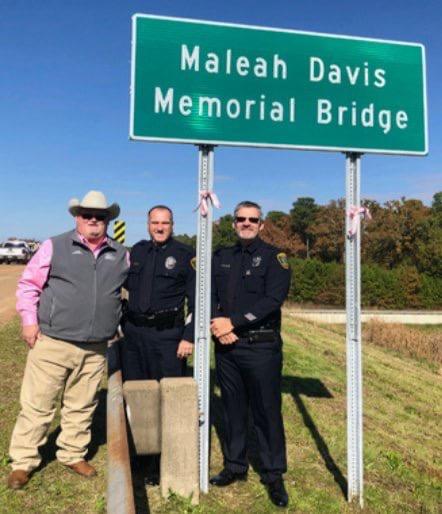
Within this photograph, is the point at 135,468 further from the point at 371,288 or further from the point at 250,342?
the point at 371,288

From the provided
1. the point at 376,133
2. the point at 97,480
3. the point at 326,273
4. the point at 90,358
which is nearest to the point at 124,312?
the point at 90,358

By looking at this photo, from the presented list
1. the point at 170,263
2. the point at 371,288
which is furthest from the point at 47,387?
the point at 371,288

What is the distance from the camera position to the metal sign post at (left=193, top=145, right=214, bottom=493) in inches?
137

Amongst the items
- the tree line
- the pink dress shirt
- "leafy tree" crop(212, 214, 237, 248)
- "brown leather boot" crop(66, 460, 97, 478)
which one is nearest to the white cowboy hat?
the pink dress shirt

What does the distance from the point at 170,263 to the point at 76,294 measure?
76 centimetres

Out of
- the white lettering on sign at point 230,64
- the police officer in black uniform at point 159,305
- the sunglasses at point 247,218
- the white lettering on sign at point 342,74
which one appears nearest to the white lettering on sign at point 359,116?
the white lettering on sign at point 342,74

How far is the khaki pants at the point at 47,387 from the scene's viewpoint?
3578 mm

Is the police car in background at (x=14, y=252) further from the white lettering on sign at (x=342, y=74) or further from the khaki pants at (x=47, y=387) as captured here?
the white lettering on sign at (x=342, y=74)

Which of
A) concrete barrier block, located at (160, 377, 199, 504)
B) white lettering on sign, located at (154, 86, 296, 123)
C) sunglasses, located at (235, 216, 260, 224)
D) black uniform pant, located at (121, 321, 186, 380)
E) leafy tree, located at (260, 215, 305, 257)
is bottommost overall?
concrete barrier block, located at (160, 377, 199, 504)

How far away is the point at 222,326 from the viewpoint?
11.5 ft

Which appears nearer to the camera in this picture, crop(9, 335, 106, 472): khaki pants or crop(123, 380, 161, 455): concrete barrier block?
crop(123, 380, 161, 455): concrete barrier block

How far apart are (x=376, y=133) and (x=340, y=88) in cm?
42

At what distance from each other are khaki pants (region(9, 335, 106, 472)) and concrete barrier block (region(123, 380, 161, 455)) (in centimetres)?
45

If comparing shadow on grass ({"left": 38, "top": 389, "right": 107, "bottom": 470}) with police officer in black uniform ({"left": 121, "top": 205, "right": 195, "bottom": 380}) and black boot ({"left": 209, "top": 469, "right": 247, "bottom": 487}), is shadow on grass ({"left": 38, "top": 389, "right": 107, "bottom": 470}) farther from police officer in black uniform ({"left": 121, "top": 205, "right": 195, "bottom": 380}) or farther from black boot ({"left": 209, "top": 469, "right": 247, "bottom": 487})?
black boot ({"left": 209, "top": 469, "right": 247, "bottom": 487})
